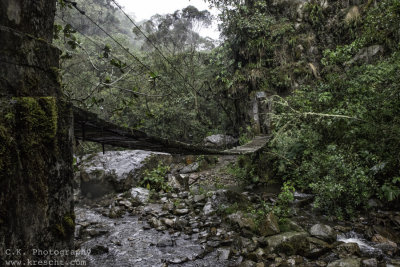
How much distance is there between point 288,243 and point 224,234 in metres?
0.95

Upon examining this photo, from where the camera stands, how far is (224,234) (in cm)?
336

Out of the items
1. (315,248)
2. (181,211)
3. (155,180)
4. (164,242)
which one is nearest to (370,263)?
(315,248)

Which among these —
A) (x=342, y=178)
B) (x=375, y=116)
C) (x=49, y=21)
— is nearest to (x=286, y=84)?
(x=375, y=116)

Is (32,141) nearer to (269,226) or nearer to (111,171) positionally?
(269,226)

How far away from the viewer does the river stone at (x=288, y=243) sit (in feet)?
8.91

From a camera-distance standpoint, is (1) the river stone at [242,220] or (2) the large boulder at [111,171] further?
(2) the large boulder at [111,171]

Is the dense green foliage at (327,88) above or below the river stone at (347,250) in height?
above

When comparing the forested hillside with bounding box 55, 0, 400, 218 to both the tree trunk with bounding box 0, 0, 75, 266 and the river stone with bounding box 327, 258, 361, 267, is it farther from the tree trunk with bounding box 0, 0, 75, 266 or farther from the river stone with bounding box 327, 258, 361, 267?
the river stone with bounding box 327, 258, 361, 267

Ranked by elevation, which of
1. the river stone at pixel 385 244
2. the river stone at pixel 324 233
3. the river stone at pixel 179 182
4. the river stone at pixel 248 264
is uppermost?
the river stone at pixel 179 182

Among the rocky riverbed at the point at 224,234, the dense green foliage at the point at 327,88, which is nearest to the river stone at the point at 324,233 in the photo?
the rocky riverbed at the point at 224,234

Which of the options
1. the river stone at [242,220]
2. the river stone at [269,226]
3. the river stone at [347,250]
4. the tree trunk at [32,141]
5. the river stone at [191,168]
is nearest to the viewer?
the tree trunk at [32,141]

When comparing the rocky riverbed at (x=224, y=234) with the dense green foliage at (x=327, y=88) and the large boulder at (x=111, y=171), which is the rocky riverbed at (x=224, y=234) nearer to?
the dense green foliage at (x=327, y=88)

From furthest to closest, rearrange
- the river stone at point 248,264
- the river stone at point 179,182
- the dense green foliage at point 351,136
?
the river stone at point 179,182 < the dense green foliage at point 351,136 < the river stone at point 248,264

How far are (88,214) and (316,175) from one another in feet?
14.5
